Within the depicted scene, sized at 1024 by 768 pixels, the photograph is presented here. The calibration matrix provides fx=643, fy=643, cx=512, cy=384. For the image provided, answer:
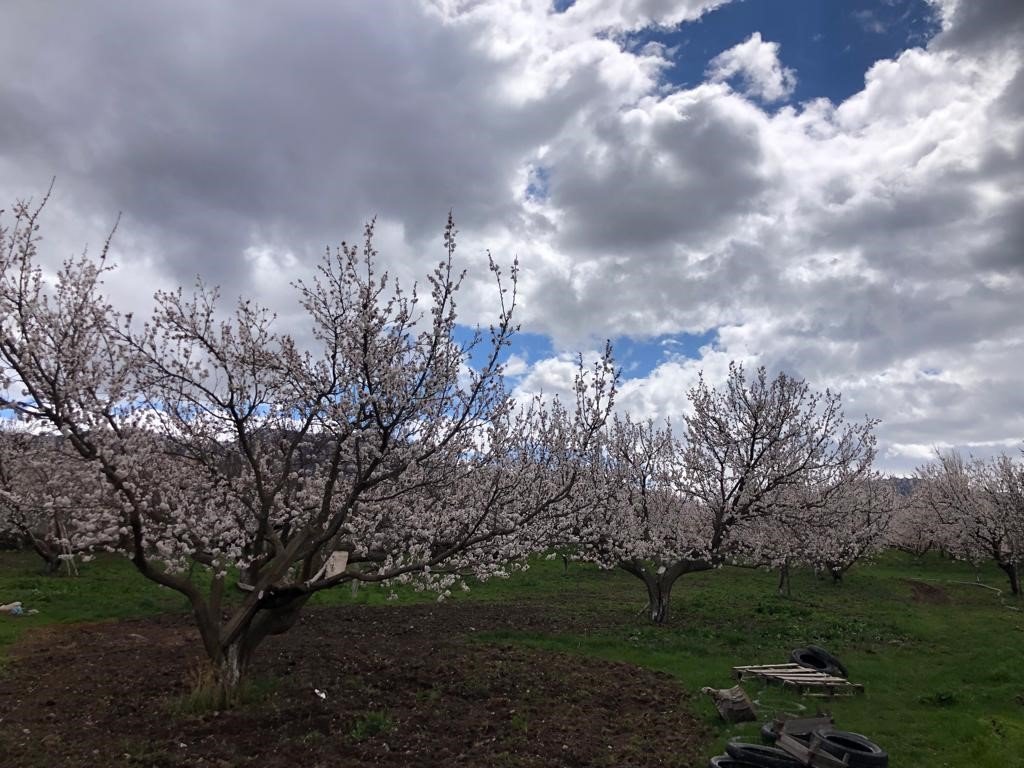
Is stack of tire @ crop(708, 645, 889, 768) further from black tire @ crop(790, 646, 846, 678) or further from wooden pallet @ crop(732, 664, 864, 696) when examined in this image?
black tire @ crop(790, 646, 846, 678)

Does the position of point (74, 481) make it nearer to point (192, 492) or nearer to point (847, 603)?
point (192, 492)

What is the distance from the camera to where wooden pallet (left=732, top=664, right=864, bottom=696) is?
12.5 meters

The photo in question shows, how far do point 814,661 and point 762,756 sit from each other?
6.92m

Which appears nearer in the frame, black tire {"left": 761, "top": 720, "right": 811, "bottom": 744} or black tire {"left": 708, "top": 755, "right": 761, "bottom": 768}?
black tire {"left": 708, "top": 755, "right": 761, "bottom": 768}

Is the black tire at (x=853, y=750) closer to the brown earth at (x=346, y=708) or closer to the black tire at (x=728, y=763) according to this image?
the black tire at (x=728, y=763)

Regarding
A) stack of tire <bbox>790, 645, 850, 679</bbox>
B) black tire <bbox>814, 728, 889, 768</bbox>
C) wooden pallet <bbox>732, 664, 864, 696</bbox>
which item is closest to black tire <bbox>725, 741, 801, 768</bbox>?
black tire <bbox>814, 728, 889, 768</bbox>

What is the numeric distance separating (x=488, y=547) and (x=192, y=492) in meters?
5.25

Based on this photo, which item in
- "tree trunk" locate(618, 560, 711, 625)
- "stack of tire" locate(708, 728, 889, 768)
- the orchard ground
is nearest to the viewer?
"stack of tire" locate(708, 728, 889, 768)

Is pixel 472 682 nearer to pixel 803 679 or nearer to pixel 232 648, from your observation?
pixel 232 648

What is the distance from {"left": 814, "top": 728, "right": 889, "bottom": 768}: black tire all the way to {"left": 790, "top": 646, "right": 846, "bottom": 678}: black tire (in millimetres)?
4931

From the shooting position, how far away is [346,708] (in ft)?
33.2

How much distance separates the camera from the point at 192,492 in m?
11.2

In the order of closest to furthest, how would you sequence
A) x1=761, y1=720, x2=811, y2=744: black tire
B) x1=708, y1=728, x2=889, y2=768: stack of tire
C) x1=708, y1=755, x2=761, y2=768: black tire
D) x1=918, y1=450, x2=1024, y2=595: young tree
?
x1=708, y1=755, x2=761, y2=768: black tire < x1=708, y1=728, x2=889, y2=768: stack of tire < x1=761, y1=720, x2=811, y2=744: black tire < x1=918, y1=450, x2=1024, y2=595: young tree

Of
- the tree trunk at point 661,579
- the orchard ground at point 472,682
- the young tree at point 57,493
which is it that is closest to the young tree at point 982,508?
the orchard ground at point 472,682
